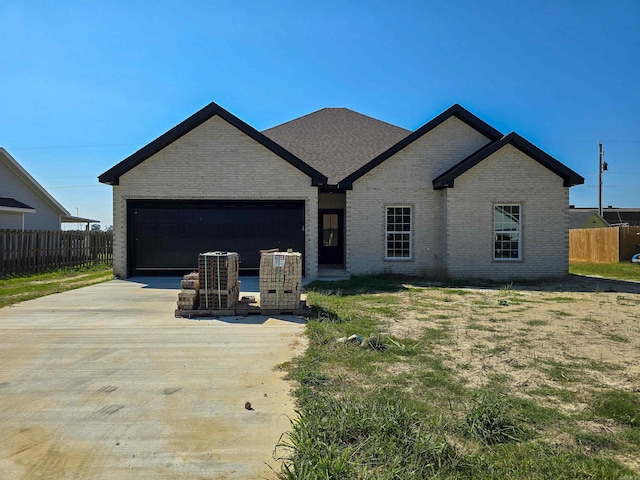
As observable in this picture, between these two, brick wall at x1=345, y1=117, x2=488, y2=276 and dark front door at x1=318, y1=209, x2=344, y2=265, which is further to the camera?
dark front door at x1=318, y1=209, x2=344, y2=265

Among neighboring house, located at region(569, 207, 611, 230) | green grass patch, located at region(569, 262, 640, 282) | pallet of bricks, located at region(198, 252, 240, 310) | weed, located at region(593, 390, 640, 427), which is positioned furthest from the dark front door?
neighboring house, located at region(569, 207, 611, 230)

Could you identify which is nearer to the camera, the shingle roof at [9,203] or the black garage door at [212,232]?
the black garage door at [212,232]

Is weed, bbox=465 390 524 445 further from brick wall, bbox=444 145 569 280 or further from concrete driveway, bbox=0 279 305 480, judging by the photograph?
brick wall, bbox=444 145 569 280

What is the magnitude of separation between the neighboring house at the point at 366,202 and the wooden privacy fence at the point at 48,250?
19.0 feet

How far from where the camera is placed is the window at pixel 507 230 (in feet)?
48.8

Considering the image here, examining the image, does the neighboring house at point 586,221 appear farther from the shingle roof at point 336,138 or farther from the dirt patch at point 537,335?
the dirt patch at point 537,335

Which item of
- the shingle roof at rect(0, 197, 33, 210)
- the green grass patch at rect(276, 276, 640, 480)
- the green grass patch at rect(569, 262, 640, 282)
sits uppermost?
the shingle roof at rect(0, 197, 33, 210)

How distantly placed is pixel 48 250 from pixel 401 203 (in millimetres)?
16304

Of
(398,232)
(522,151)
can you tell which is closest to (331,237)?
(398,232)

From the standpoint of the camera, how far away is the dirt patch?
4.82 meters

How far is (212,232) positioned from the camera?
15586 millimetres

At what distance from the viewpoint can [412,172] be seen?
1531 cm

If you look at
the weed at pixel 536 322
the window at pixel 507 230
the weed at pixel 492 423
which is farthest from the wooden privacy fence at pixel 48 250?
the window at pixel 507 230

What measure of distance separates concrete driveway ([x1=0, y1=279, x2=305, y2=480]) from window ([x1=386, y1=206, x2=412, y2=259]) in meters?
8.05
